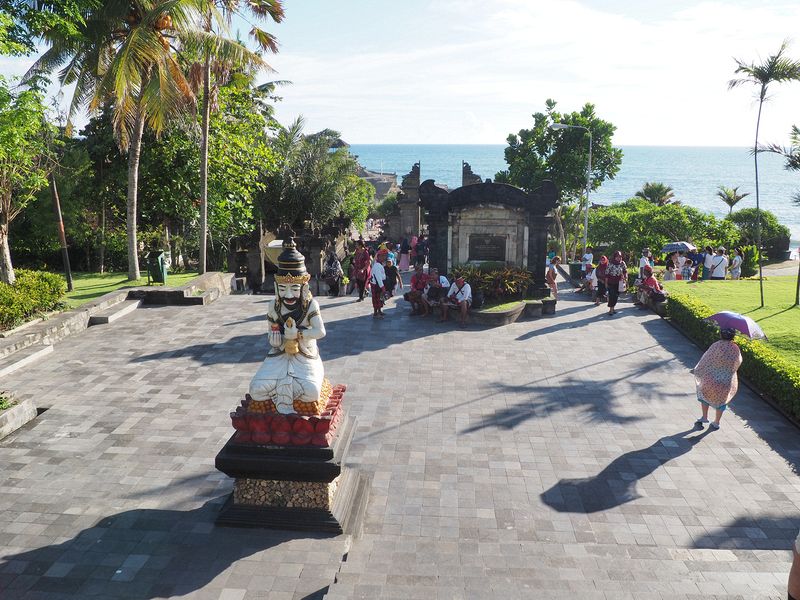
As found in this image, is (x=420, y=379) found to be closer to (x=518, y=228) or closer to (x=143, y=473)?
(x=143, y=473)

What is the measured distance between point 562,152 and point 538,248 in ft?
60.7

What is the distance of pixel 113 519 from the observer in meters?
6.95

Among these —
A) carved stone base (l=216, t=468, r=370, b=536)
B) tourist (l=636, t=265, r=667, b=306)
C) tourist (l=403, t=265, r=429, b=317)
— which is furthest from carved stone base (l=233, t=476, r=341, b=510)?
tourist (l=636, t=265, r=667, b=306)

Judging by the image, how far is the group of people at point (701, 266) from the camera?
74.8ft

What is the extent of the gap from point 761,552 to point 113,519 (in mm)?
6904

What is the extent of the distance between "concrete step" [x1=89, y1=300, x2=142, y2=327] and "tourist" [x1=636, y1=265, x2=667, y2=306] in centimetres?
1407

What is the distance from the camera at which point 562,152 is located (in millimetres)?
35281

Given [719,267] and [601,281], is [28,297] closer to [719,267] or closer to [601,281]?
[601,281]

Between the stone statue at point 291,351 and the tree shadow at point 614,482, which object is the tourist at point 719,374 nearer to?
the tree shadow at point 614,482

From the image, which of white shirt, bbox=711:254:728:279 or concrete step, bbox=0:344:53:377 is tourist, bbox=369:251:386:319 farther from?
white shirt, bbox=711:254:728:279

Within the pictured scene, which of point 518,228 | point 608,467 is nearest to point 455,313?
point 518,228

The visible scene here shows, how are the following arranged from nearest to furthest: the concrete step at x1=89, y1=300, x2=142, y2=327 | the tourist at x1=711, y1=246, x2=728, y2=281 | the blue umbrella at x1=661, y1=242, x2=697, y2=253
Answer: the concrete step at x1=89, y1=300, x2=142, y2=327, the tourist at x1=711, y1=246, x2=728, y2=281, the blue umbrella at x1=661, y1=242, x2=697, y2=253

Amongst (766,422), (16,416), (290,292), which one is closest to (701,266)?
(766,422)

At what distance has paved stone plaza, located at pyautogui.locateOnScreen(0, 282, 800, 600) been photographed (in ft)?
19.3
